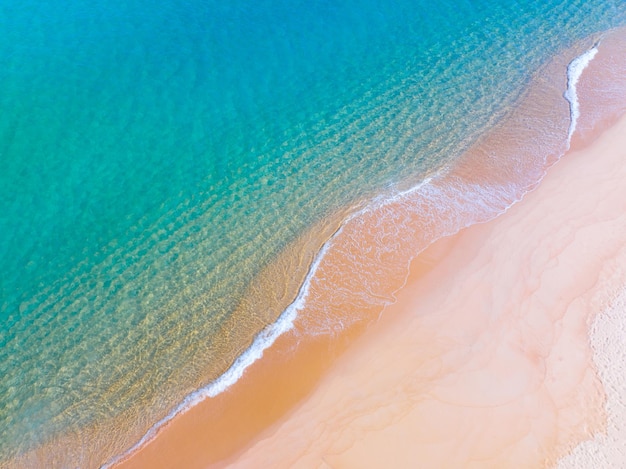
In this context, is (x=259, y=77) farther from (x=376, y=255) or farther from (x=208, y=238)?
(x=376, y=255)

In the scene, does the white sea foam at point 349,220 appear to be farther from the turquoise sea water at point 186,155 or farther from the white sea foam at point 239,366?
the turquoise sea water at point 186,155

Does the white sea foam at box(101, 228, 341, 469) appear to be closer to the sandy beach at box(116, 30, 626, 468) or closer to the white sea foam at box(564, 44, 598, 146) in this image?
the sandy beach at box(116, 30, 626, 468)

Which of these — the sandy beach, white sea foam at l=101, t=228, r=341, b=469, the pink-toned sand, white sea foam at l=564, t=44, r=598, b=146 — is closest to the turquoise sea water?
white sea foam at l=101, t=228, r=341, b=469

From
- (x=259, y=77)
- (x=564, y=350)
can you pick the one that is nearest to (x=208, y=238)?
(x=259, y=77)

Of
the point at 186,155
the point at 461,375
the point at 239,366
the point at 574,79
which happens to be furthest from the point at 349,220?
the point at 574,79

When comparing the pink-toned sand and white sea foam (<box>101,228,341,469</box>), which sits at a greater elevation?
white sea foam (<box>101,228,341,469</box>)

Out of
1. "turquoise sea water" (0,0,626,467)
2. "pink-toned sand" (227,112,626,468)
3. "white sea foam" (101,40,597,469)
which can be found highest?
"turquoise sea water" (0,0,626,467)
